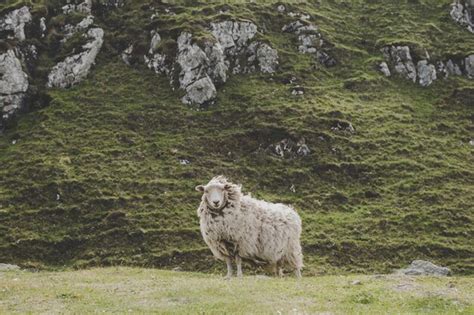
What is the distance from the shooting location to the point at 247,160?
6128cm

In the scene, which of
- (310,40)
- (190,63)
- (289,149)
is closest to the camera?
(289,149)

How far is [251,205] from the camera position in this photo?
25344mm

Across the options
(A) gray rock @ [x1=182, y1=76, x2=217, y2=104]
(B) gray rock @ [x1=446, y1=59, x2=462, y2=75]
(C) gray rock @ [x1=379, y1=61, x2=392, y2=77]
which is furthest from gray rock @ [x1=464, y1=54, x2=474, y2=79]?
(A) gray rock @ [x1=182, y1=76, x2=217, y2=104]

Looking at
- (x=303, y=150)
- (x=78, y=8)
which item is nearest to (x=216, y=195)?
(x=303, y=150)

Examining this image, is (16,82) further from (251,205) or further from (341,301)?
(341,301)

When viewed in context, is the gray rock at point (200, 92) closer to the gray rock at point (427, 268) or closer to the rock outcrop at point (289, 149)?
the rock outcrop at point (289, 149)

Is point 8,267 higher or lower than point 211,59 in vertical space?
lower

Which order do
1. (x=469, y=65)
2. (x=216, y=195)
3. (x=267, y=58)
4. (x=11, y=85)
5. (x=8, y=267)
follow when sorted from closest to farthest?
(x=216, y=195) < (x=8, y=267) < (x=11, y=85) < (x=267, y=58) < (x=469, y=65)

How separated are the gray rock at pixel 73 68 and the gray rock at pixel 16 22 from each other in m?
8.29

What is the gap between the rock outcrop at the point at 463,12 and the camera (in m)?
93.4

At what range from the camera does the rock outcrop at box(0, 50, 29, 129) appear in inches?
2707

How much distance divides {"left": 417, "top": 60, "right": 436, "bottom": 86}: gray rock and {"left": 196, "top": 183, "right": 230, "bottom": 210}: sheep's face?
2464 inches

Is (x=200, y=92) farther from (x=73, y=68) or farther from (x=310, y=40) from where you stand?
(x=310, y=40)

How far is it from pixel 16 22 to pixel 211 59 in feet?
98.4
